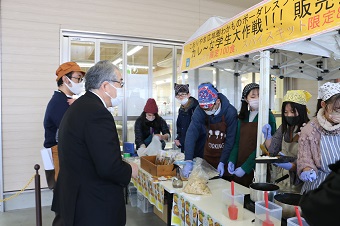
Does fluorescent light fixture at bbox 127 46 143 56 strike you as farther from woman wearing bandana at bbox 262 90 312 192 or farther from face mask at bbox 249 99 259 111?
woman wearing bandana at bbox 262 90 312 192

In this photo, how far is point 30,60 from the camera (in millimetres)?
3932

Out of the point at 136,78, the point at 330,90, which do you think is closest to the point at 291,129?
the point at 330,90

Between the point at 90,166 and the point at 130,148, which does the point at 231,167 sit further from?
the point at 130,148

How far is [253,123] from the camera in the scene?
7.36 feet

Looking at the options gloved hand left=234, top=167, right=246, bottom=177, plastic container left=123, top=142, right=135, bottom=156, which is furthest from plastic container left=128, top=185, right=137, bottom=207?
gloved hand left=234, top=167, right=246, bottom=177

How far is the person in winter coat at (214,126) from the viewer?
7.52 feet

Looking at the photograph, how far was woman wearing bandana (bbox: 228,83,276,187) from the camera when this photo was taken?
2.23 meters

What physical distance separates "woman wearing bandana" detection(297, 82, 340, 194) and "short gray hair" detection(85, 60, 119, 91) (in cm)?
123

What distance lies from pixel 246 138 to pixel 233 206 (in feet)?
2.83

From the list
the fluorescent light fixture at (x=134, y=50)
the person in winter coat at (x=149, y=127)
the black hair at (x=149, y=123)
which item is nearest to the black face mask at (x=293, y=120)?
the person in winter coat at (x=149, y=127)

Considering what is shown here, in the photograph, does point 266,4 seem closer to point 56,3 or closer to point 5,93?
point 56,3

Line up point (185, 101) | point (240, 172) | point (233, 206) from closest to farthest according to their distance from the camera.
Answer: point (233, 206), point (240, 172), point (185, 101)

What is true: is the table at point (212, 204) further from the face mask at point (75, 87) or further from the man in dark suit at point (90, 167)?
the face mask at point (75, 87)

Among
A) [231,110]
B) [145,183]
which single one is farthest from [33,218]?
[231,110]
